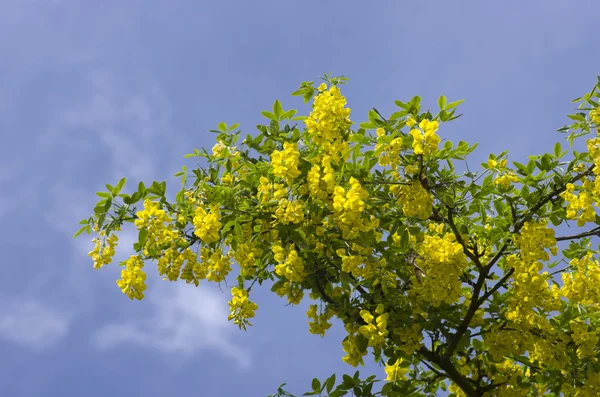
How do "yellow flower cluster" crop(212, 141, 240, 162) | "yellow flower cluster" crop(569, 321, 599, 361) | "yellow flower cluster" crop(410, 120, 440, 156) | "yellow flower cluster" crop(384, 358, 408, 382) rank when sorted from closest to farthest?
"yellow flower cluster" crop(410, 120, 440, 156) < "yellow flower cluster" crop(569, 321, 599, 361) < "yellow flower cluster" crop(212, 141, 240, 162) < "yellow flower cluster" crop(384, 358, 408, 382)

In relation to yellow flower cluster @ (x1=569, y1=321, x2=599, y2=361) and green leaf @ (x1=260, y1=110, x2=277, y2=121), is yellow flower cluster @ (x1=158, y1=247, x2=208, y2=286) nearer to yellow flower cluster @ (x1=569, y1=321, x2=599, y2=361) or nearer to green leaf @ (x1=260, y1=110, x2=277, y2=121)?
green leaf @ (x1=260, y1=110, x2=277, y2=121)

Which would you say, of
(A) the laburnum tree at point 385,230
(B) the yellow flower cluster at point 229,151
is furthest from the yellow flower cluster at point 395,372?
(B) the yellow flower cluster at point 229,151

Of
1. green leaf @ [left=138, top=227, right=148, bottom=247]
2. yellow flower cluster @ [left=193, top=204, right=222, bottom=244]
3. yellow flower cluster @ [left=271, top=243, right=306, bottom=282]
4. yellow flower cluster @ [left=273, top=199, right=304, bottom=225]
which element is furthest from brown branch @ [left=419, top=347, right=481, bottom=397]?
A: green leaf @ [left=138, top=227, right=148, bottom=247]

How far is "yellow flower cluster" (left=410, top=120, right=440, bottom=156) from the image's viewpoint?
12.4 feet

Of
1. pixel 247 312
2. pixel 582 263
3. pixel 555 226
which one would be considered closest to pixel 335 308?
pixel 247 312

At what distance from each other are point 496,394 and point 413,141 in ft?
7.75

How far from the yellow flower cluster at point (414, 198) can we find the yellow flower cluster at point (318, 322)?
3.71ft

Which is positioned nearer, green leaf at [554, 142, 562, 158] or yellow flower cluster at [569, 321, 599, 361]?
green leaf at [554, 142, 562, 158]

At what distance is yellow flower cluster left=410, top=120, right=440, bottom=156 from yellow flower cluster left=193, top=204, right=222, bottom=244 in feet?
4.27

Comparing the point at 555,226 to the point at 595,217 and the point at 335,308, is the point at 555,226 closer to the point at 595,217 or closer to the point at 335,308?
the point at 595,217

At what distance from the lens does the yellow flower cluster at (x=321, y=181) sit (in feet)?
Answer: 13.2

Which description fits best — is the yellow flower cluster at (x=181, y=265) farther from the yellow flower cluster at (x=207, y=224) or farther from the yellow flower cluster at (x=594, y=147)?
the yellow flower cluster at (x=594, y=147)

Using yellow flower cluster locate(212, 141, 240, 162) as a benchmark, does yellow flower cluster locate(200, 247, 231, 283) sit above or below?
below

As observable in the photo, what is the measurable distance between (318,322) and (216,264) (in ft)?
3.01
